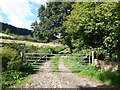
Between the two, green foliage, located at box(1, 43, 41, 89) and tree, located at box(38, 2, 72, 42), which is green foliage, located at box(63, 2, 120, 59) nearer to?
green foliage, located at box(1, 43, 41, 89)

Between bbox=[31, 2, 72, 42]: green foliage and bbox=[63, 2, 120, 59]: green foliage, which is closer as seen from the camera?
bbox=[63, 2, 120, 59]: green foliage

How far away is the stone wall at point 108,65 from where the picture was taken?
18172mm

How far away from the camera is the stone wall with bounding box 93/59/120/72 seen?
59.6 ft

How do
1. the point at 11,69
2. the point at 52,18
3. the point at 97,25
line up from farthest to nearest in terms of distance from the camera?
the point at 52,18, the point at 97,25, the point at 11,69

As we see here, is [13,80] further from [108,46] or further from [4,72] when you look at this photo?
[108,46]

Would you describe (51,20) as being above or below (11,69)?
above

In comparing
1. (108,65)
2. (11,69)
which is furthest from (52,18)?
(11,69)

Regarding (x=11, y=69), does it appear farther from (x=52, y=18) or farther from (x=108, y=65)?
(x=52, y=18)

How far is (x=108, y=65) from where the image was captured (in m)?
18.9

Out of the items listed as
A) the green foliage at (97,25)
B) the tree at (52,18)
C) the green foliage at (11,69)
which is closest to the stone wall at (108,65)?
the green foliage at (97,25)

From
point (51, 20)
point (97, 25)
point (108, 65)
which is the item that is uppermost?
point (51, 20)

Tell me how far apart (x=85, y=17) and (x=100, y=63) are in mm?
3426

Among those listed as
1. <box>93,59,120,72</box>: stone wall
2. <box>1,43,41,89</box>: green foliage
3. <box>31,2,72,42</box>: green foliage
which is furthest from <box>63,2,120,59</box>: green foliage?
<box>31,2,72,42</box>: green foliage

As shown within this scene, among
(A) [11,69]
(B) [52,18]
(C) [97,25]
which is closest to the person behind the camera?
(A) [11,69]
